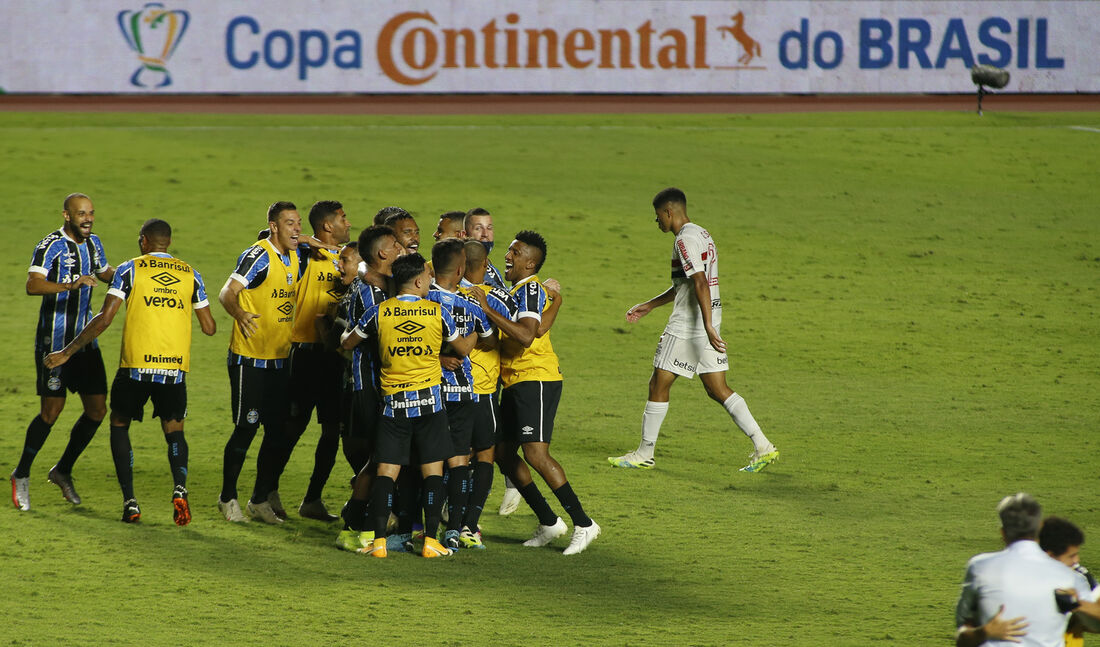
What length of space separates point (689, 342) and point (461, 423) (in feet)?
9.07

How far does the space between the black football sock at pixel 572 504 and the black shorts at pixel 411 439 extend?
2.41 feet

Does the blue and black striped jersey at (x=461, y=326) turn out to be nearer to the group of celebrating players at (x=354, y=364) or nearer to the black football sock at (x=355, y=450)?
the group of celebrating players at (x=354, y=364)

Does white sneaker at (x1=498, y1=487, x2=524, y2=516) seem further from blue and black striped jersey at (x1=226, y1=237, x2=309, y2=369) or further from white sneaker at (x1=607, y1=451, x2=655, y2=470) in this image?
blue and black striped jersey at (x1=226, y1=237, x2=309, y2=369)

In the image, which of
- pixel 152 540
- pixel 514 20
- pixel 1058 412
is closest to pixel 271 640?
pixel 152 540

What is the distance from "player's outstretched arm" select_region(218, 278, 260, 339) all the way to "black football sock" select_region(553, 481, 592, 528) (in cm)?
211

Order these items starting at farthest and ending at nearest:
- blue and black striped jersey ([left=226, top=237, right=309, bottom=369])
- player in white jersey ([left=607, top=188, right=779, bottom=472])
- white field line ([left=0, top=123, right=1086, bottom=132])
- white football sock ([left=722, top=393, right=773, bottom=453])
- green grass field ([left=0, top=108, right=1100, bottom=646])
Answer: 1. white field line ([left=0, top=123, right=1086, bottom=132])
2. white football sock ([left=722, top=393, right=773, bottom=453])
3. player in white jersey ([left=607, top=188, right=779, bottom=472])
4. blue and black striped jersey ([left=226, top=237, right=309, bottom=369])
5. green grass field ([left=0, top=108, right=1100, bottom=646])

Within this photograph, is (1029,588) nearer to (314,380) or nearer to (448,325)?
(448,325)

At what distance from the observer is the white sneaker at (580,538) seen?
25.1ft

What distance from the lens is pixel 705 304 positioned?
9.43 meters

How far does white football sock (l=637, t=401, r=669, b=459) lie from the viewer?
970 cm

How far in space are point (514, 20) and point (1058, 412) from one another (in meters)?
16.5

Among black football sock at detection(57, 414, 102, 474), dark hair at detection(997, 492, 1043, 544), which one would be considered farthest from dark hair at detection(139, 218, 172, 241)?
dark hair at detection(997, 492, 1043, 544)

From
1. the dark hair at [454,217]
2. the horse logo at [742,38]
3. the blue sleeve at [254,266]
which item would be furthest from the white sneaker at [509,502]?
the horse logo at [742,38]

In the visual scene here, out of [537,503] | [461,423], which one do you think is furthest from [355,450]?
[537,503]
